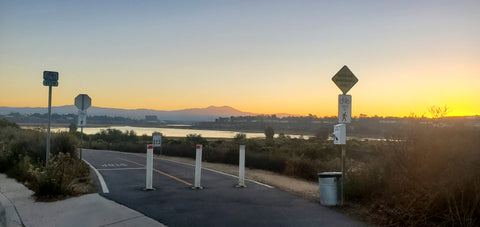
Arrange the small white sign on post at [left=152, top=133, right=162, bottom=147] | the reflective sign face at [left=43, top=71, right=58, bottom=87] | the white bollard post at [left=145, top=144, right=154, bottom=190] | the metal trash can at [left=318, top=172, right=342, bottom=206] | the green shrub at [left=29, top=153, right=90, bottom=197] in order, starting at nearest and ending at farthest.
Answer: the metal trash can at [left=318, top=172, right=342, bottom=206] < the green shrub at [left=29, top=153, right=90, bottom=197] < the white bollard post at [left=145, top=144, right=154, bottom=190] < the reflective sign face at [left=43, top=71, right=58, bottom=87] < the small white sign on post at [left=152, top=133, right=162, bottom=147]

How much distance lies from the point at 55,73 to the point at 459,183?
1186 cm

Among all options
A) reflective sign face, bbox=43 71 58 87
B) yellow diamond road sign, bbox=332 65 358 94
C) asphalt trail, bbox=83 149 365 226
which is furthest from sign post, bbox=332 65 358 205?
reflective sign face, bbox=43 71 58 87

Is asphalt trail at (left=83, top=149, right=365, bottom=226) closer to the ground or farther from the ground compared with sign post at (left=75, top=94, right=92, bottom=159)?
closer to the ground

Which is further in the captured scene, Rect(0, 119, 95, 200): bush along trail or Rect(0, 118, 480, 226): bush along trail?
Rect(0, 119, 95, 200): bush along trail

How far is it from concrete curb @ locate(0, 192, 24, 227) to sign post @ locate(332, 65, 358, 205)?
7.15m

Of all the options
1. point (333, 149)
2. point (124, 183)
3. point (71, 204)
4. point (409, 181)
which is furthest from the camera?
point (333, 149)

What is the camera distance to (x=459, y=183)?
6.08 m

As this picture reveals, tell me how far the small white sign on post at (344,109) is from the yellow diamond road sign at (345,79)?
0.24 metres

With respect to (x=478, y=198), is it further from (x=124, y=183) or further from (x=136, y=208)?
(x=124, y=183)

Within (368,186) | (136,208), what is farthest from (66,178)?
(368,186)

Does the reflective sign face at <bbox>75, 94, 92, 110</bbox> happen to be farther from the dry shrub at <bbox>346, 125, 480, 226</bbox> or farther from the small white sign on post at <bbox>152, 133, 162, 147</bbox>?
the dry shrub at <bbox>346, 125, 480, 226</bbox>

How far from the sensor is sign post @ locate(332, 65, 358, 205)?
842cm

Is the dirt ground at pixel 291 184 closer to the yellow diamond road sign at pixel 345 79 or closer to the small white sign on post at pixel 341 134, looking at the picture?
the small white sign on post at pixel 341 134

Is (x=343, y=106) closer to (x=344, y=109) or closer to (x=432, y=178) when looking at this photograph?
(x=344, y=109)
